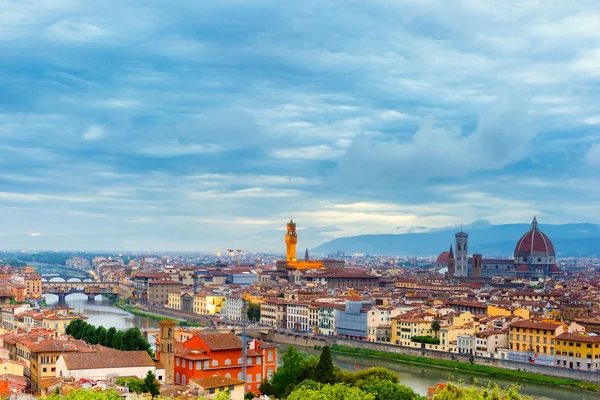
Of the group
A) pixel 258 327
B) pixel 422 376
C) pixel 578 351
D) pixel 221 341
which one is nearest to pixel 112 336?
pixel 221 341

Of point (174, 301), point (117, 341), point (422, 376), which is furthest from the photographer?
point (174, 301)

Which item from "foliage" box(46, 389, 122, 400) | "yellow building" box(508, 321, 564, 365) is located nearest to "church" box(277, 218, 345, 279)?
"yellow building" box(508, 321, 564, 365)

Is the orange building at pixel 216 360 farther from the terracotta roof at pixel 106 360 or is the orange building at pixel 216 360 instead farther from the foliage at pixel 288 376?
the foliage at pixel 288 376

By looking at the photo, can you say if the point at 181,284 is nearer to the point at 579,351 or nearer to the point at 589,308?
the point at 589,308

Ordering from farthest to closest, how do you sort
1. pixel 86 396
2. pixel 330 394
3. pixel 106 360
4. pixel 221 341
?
pixel 221 341, pixel 106 360, pixel 330 394, pixel 86 396

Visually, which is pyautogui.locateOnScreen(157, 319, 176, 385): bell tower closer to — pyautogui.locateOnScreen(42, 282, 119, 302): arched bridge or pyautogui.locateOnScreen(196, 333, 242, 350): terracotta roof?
pyautogui.locateOnScreen(196, 333, 242, 350): terracotta roof

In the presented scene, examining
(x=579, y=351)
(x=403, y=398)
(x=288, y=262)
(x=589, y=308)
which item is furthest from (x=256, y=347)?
(x=288, y=262)

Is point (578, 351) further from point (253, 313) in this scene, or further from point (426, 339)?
point (253, 313)
